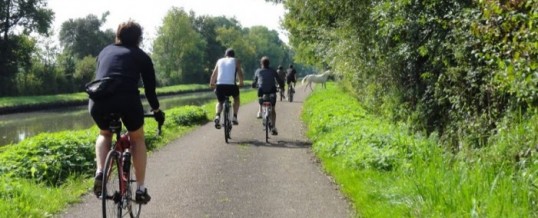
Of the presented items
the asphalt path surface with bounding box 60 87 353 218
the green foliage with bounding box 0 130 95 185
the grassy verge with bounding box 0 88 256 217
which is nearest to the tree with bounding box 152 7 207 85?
the asphalt path surface with bounding box 60 87 353 218

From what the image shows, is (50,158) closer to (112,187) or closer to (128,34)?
(112,187)

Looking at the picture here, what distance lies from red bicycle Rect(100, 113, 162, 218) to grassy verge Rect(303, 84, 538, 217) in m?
2.43

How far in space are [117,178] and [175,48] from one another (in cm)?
8403

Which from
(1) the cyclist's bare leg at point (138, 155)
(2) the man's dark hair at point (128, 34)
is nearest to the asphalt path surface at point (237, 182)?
(1) the cyclist's bare leg at point (138, 155)

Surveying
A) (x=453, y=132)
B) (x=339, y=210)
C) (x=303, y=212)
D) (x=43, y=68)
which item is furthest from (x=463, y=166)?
(x=43, y=68)

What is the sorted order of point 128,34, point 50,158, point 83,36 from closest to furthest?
1. point 128,34
2. point 50,158
3. point 83,36

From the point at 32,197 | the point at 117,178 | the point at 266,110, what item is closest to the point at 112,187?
the point at 117,178

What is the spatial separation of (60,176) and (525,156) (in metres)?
6.17

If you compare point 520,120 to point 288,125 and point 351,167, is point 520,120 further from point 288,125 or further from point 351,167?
point 288,125

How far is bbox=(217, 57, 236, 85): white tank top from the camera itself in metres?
11.0

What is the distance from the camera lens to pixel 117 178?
4949mm

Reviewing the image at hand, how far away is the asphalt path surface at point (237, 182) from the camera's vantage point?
19.9 ft

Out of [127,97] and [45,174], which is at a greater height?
[127,97]

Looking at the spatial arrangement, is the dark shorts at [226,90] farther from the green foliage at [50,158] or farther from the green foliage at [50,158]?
the green foliage at [50,158]
